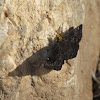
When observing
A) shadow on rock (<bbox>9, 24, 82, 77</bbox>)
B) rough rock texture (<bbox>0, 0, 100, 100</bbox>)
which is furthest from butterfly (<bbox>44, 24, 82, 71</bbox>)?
rough rock texture (<bbox>0, 0, 100, 100</bbox>)

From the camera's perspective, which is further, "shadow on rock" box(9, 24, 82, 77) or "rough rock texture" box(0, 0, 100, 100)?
"shadow on rock" box(9, 24, 82, 77)

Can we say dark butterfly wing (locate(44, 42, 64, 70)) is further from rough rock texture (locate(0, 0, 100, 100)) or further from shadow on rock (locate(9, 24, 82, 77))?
rough rock texture (locate(0, 0, 100, 100))

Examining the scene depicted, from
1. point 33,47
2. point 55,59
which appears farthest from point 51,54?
point 33,47

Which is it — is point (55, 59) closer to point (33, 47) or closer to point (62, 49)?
point (62, 49)

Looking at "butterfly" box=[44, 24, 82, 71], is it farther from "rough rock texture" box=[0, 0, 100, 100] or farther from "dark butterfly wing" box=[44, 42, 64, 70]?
"rough rock texture" box=[0, 0, 100, 100]

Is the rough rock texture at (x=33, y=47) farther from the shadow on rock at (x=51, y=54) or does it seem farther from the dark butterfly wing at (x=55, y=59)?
the dark butterfly wing at (x=55, y=59)
